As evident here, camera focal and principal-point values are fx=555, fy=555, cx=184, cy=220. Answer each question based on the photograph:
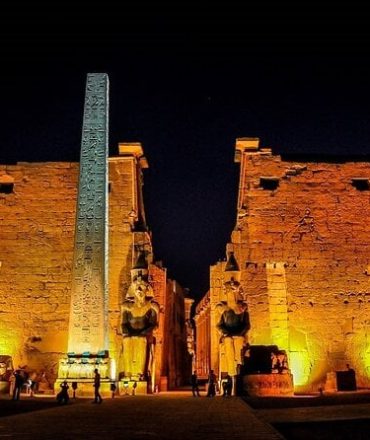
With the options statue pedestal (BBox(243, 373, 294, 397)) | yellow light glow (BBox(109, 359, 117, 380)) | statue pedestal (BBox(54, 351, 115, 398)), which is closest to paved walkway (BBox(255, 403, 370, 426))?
statue pedestal (BBox(243, 373, 294, 397))

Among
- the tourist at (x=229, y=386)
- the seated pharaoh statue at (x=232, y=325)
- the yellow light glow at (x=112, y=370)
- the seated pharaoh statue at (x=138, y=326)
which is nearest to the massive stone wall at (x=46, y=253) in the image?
the yellow light glow at (x=112, y=370)

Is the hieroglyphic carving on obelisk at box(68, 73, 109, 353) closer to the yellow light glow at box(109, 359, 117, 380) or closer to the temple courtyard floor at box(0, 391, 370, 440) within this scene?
the yellow light glow at box(109, 359, 117, 380)

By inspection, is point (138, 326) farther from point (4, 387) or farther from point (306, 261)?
point (306, 261)

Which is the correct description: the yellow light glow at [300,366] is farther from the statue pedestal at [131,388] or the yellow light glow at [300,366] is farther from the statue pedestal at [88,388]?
the statue pedestal at [88,388]

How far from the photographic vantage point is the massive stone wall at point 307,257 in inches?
497

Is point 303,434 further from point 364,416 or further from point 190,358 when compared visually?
point 190,358

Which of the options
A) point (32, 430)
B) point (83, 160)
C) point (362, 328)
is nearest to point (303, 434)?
point (32, 430)

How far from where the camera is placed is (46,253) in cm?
1384

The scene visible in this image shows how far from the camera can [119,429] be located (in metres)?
4.77

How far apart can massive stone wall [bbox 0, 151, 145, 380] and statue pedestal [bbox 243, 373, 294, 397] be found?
3691 millimetres

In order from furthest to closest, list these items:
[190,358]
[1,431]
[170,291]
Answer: [190,358]
[170,291]
[1,431]

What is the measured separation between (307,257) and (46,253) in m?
6.41

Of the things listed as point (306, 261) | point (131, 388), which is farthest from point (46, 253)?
point (306, 261)

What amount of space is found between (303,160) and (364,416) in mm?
9428
